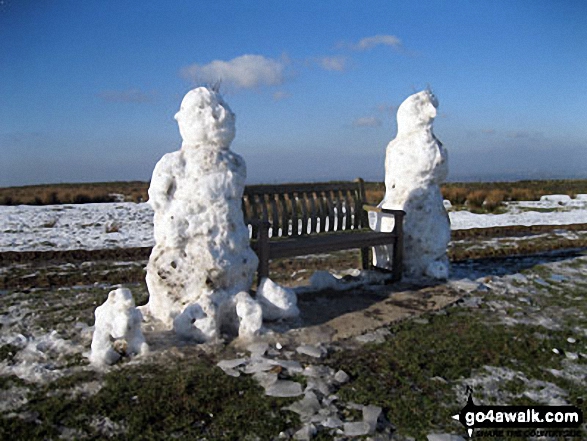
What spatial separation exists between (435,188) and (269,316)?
304 centimetres

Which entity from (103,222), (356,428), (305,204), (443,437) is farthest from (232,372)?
(103,222)

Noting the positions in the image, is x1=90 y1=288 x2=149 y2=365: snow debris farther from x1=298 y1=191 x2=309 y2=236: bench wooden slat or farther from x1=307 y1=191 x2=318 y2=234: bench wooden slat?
x1=307 y1=191 x2=318 y2=234: bench wooden slat

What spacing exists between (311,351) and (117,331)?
1.51 m

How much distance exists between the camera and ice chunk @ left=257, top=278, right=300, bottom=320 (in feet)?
14.7

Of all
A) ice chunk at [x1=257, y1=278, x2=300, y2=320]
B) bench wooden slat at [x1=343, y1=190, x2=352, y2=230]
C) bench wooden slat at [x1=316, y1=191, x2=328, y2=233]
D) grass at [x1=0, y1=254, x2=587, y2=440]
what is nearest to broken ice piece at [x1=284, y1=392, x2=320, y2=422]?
grass at [x1=0, y1=254, x2=587, y2=440]

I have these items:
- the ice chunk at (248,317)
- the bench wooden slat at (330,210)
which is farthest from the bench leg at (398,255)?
the ice chunk at (248,317)

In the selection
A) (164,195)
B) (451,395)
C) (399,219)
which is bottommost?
(451,395)

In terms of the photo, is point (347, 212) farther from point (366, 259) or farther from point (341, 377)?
point (341, 377)

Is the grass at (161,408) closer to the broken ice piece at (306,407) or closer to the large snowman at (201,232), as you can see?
the broken ice piece at (306,407)

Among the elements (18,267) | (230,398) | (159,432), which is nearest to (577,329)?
(230,398)

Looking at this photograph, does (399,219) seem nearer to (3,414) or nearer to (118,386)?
(118,386)

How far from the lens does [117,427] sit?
2799mm

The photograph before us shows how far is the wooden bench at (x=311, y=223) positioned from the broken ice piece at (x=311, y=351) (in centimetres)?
105

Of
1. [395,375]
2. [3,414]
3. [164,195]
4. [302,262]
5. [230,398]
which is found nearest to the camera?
[3,414]
